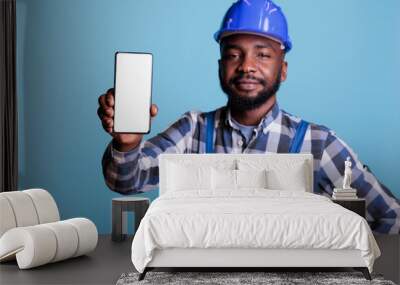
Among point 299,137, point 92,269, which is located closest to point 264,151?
point 299,137

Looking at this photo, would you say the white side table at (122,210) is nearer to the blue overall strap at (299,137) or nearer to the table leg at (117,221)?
the table leg at (117,221)

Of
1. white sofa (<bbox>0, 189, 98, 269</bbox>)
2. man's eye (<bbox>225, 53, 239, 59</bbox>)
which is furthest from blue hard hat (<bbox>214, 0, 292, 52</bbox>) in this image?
white sofa (<bbox>0, 189, 98, 269</bbox>)

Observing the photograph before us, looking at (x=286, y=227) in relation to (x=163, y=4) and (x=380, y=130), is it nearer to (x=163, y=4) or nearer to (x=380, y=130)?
(x=380, y=130)

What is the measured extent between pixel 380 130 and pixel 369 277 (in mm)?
2612

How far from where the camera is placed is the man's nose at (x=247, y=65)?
23.1ft

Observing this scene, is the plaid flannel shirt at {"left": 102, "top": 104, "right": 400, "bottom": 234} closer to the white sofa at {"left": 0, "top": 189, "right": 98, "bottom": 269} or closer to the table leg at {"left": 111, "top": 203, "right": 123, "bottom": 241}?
the table leg at {"left": 111, "top": 203, "right": 123, "bottom": 241}

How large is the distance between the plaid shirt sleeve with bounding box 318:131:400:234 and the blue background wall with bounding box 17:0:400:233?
102 mm

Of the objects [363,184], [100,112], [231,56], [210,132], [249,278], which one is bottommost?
[249,278]

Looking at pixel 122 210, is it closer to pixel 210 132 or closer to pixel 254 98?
pixel 210 132

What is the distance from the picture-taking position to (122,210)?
6.76 metres

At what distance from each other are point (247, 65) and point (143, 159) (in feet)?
4.91

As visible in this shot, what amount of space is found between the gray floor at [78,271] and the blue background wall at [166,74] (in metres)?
1.44

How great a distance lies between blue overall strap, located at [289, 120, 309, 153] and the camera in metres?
7.14

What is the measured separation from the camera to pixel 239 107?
7.16 m
